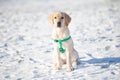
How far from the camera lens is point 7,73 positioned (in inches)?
227

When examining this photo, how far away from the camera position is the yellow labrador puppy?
17.5 feet

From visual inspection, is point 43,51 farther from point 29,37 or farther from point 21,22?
point 21,22

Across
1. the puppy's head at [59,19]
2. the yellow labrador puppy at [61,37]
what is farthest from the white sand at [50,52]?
the puppy's head at [59,19]

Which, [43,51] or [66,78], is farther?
[43,51]

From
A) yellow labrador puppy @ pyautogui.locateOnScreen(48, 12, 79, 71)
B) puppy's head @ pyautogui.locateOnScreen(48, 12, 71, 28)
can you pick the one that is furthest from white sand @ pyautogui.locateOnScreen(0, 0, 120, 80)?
puppy's head @ pyautogui.locateOnScreen(48, 12, 71, 28)

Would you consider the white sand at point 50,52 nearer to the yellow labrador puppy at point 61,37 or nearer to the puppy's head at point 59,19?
the yellow labrador puppy at point 61,37

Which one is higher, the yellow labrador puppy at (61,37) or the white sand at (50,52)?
the yellow labrador puppy at (61,37)

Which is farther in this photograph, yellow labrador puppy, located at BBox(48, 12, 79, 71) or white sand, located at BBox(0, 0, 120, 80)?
white sand, located at BBox(0, 0, 120, 80)

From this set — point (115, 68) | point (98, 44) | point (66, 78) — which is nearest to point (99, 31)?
point (98, 44)

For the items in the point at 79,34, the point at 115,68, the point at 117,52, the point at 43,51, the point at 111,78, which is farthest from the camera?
the point at 79,34

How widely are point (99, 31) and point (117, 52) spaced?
9.68 feet

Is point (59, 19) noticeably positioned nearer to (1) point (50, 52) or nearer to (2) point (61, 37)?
(2) point (61, 37)

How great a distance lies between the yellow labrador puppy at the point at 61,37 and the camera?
5.34m

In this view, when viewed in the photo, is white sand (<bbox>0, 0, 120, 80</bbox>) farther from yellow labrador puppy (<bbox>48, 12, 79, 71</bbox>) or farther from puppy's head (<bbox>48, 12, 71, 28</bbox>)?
puppy's head (<bbox>48, 12, 71, 28</bbox>)
